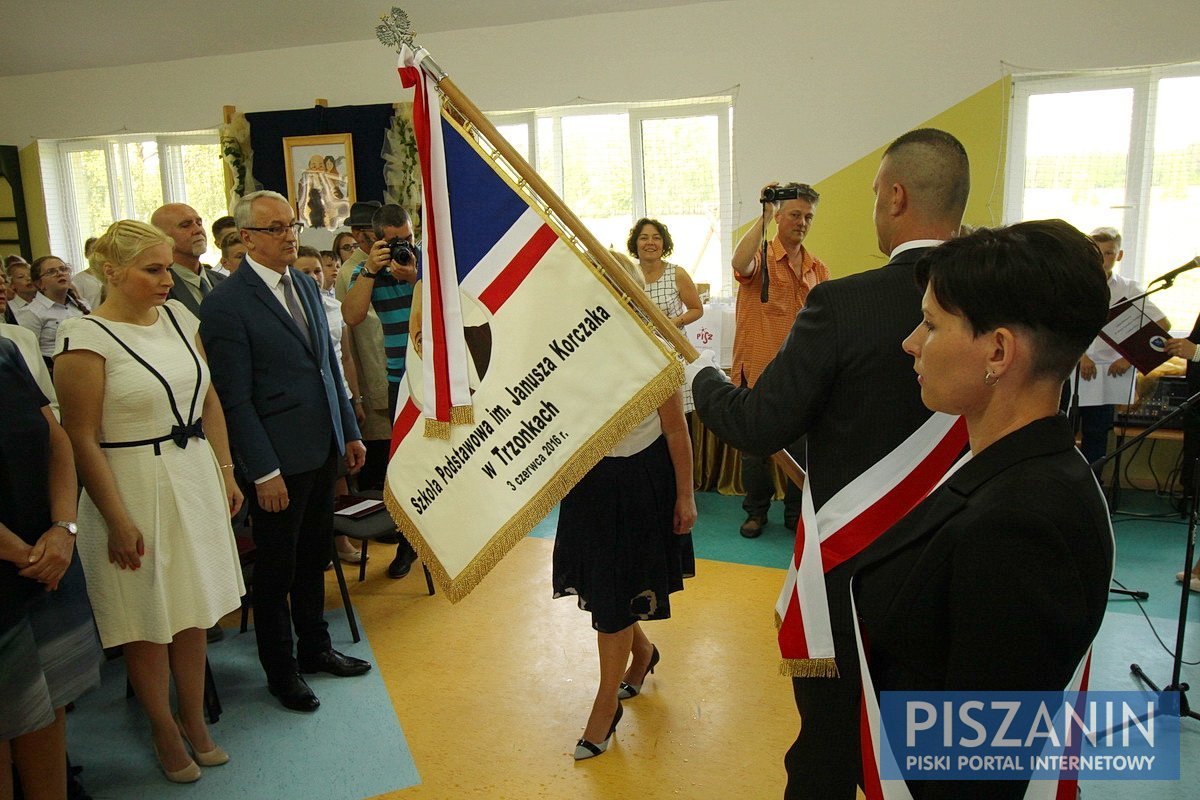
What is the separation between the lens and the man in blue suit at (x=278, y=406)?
2607 mm

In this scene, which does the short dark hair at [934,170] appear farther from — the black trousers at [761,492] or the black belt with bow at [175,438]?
the black trousers at [761,492]

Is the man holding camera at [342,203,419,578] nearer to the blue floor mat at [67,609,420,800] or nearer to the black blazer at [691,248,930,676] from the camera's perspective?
the blue floor mat at [67,609,420,800]

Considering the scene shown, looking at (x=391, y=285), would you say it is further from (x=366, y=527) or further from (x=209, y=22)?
(x=209, y=22)

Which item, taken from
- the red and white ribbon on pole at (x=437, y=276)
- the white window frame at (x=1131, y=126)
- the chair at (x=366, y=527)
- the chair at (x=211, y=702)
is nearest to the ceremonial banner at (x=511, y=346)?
the red and white ribbon on pole at (x=437, y=276)

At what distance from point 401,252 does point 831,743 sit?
258cm

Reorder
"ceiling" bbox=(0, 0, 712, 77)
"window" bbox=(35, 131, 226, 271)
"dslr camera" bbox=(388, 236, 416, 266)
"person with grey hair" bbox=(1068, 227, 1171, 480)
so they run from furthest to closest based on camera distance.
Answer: "window" bbox=(35, 131, 226, 271) < "ceiling" bbox=(0, 0, 712, 77) < "person with grey hair" bbox=(1068, 227, 1171, 480) < "dslr camera" bbox=(388, 236, 416, 266)

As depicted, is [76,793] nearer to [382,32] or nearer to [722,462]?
[382,32]

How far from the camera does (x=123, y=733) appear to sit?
8.99 feet

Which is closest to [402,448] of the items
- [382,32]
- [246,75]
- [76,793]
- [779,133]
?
[382,32]

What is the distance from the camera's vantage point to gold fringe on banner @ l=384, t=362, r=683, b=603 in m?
1.66

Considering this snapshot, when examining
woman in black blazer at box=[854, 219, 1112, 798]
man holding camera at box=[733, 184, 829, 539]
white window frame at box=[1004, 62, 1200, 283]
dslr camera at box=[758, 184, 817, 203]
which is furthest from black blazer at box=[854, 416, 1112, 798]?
white window frame at box=[1004, 62, 1200, 283]

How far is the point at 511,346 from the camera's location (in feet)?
5.60

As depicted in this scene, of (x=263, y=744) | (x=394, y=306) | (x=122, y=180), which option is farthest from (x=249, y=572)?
(x=122, y=180)

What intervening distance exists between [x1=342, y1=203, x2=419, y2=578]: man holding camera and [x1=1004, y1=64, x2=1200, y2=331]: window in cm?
433
